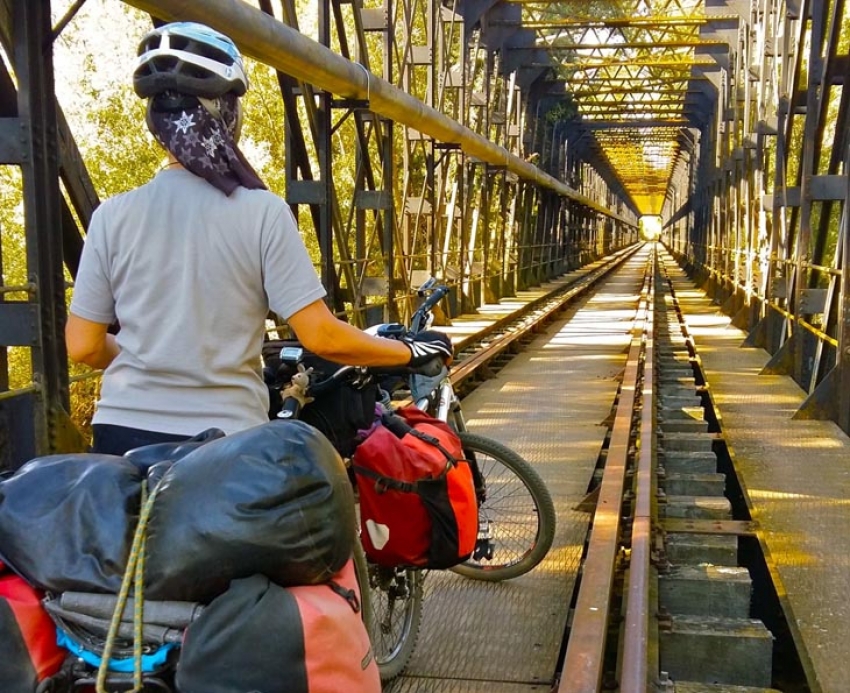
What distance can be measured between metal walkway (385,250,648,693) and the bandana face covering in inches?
79.7

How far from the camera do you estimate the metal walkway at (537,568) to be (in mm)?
3854

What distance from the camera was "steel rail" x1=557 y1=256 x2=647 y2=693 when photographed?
3.28 m

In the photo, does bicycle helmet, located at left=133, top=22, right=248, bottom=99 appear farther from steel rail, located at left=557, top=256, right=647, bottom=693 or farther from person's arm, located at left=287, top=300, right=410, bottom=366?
steel rail, located at left=557, top=256, right=647, bottom=693

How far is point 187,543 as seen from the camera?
1744mm

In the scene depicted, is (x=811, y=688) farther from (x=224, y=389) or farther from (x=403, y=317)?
(x=403, y=317)

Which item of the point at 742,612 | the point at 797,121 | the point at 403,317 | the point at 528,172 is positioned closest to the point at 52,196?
the point at 742,612

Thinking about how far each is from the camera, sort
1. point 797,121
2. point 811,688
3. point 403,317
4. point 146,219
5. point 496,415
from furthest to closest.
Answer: point 797,121, point 403,317, point 496,415, point 811,688, point 146,219

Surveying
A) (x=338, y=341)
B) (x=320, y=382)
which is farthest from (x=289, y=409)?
(x=338, y=341)

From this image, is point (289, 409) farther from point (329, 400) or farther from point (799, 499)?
point (799, 499)

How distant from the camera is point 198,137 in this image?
2344mm

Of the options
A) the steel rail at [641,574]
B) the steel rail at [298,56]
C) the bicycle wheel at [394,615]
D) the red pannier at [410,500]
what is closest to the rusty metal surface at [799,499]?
the steel rail at [641,574]

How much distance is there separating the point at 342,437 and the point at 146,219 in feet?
3.29

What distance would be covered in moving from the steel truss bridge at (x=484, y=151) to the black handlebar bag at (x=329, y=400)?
7.18 feet

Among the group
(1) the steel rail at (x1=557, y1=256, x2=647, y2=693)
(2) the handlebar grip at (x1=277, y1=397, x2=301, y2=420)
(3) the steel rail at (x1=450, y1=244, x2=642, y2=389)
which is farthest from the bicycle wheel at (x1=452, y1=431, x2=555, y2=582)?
(3) the steel rail at (x1=450, y1=244, x2=642, y2=389)
